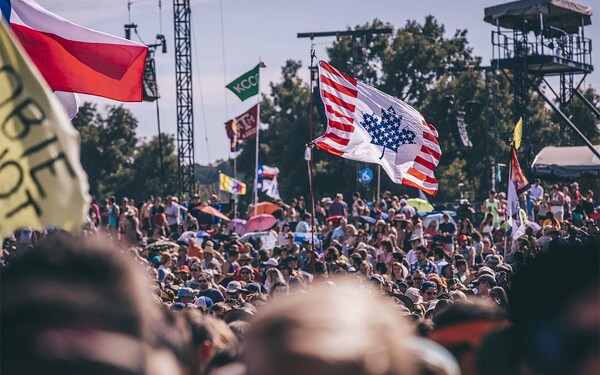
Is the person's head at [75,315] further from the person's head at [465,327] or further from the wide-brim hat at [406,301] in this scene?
the wide-brim hat at [406,301]

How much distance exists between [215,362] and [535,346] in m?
1.21

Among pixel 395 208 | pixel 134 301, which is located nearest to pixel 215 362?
pixel 134 301

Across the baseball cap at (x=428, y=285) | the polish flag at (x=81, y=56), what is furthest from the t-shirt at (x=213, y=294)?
the polish flag at (x=81, y=56)

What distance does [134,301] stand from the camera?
156cm

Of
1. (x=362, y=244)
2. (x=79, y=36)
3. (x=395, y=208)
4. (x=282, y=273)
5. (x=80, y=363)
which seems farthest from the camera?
(x=395, y=208)

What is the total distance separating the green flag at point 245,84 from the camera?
95.7 ft

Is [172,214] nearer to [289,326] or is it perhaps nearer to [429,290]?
[429,290]

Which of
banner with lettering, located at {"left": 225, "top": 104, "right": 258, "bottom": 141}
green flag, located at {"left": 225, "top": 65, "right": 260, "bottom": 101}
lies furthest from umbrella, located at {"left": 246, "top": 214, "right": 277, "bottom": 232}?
banner with lettering, located at {"left": 225, "top": 104, "right": 258, "bottom": 141}

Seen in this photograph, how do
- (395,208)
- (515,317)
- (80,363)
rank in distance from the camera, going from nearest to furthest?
1. (80,363)
2. (515,317)
3. (395,208)

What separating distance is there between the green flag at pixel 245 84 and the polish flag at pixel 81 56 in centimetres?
1861

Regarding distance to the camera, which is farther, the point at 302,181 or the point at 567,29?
the point at 302,181

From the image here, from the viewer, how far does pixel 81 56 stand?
1048 cm

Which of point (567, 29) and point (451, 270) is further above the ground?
point (567, 29)

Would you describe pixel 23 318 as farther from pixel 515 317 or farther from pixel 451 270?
pixel 451 270
